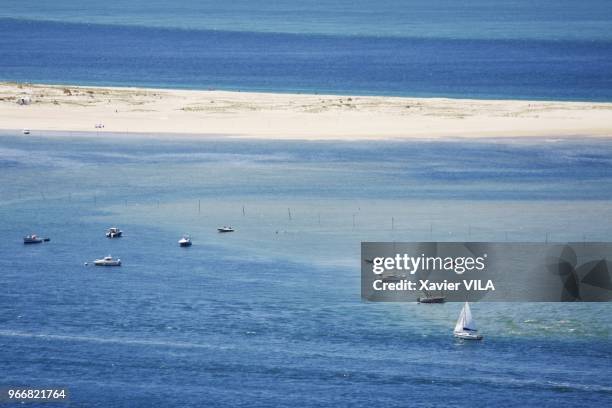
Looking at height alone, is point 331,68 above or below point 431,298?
above

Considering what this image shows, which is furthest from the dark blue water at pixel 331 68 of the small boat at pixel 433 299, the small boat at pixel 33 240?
the small boat at pixel 433 299

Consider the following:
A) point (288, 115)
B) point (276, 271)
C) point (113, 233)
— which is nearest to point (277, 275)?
point (276, 271)

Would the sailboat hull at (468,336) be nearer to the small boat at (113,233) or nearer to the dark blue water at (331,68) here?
the small boat at (113,233)

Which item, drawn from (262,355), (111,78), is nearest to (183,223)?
(262,355)

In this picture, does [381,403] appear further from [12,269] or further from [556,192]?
[556,192]

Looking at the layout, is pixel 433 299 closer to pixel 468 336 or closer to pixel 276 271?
pixel 468 336

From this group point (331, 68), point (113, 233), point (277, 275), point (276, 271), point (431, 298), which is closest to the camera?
point (431, 298)

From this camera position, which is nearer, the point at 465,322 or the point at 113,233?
the point at 465,322
